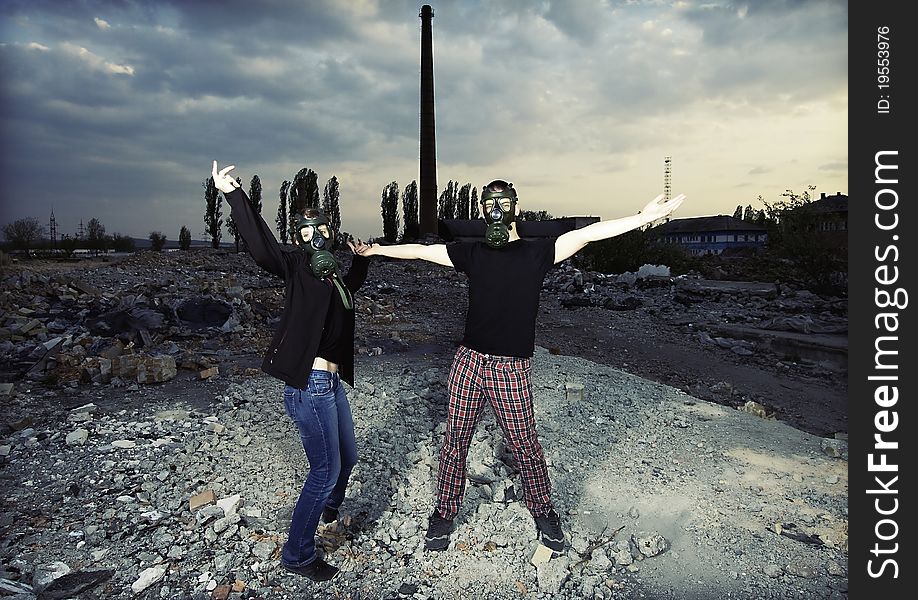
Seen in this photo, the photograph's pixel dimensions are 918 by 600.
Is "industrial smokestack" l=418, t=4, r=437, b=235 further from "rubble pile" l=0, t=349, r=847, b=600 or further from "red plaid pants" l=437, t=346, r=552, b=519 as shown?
"red plaid pants" l=437, t=346, r=552, b=519

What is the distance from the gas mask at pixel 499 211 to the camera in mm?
3438

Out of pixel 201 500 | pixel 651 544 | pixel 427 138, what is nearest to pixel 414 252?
pixel 651 544

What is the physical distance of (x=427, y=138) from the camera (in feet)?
117

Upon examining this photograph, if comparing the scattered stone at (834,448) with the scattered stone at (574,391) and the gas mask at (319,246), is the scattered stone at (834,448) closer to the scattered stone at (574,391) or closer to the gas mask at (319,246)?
the scattered stone at (574,391)

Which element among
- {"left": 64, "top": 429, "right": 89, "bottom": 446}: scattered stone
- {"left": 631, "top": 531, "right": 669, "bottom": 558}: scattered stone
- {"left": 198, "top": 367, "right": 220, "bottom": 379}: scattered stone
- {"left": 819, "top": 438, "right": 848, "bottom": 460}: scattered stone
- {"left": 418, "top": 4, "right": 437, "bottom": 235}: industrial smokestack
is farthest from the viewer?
{"left": 418, "top": 4, "right": 437, "bottom": 235}: industrial smokestack

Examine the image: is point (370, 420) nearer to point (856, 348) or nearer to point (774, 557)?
point (774, 557)

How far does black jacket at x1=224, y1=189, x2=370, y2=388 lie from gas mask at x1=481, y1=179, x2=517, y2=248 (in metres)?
0.98

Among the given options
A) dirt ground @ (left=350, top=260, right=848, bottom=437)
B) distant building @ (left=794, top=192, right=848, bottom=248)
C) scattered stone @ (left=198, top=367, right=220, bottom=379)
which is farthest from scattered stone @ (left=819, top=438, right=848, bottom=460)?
distant building @ (left=794, top=192, right=848, bottom=248)

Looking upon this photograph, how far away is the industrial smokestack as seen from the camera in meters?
35.4

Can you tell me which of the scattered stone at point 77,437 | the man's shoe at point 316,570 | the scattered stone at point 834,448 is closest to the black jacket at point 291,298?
the man's shoe at point 316,570

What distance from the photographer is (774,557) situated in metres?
3.84

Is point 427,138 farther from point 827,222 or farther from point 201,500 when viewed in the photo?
point 201,500

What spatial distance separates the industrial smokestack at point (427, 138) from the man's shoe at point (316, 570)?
32423mm

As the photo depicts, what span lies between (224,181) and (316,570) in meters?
2.38
